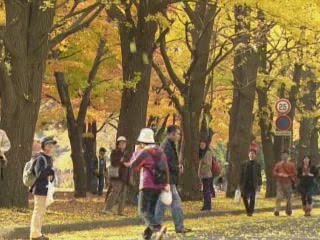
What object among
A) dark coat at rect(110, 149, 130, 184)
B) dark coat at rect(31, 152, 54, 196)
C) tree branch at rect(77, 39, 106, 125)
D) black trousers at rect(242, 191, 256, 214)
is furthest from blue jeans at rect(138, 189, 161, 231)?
tree branch at rect(77, 39, 106, 125)

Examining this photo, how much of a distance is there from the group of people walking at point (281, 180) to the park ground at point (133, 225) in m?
0.67

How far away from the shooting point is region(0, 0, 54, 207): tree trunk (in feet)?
58.3

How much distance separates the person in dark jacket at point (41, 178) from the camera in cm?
1232

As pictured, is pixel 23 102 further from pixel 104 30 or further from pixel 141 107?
pixel 104 30

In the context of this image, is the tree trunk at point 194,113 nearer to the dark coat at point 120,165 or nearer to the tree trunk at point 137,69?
the tree trunk at point 137,69

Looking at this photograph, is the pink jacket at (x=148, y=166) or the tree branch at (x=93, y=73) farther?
the tree branch at (x=93, y=73)

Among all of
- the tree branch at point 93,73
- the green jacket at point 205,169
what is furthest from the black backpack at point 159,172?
the tree branch at point 93,73

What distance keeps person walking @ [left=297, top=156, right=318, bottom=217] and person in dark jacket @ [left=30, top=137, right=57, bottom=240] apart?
11.2 meters

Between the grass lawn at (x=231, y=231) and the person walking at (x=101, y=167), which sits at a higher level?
the person walking at (x=101, y=167)

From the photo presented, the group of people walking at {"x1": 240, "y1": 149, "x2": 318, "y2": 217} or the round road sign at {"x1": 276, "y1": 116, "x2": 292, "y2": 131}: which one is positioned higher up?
the round road sign at {"x1": 276, "y1": 116, "x2": 292, "y2": 131}

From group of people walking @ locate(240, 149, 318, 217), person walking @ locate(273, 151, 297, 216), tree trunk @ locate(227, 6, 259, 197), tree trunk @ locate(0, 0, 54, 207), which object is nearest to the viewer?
tree trunk @ locate(0, 0, 54, 207)

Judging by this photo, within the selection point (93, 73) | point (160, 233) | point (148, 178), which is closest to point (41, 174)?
point (148, 178)

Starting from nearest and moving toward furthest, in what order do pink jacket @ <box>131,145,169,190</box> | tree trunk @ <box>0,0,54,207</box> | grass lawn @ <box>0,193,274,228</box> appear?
pink jacket @ <box>131,145,169,190</box> < grass lawn @ <box>0,193,274,228</box> < tree trunk @ <box>0,0,54,207</box>

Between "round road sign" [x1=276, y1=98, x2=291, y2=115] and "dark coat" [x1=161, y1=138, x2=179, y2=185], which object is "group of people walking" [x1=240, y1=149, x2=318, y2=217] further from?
"dark coat" [x1=161, y1=138, x2=179, y2=185]
